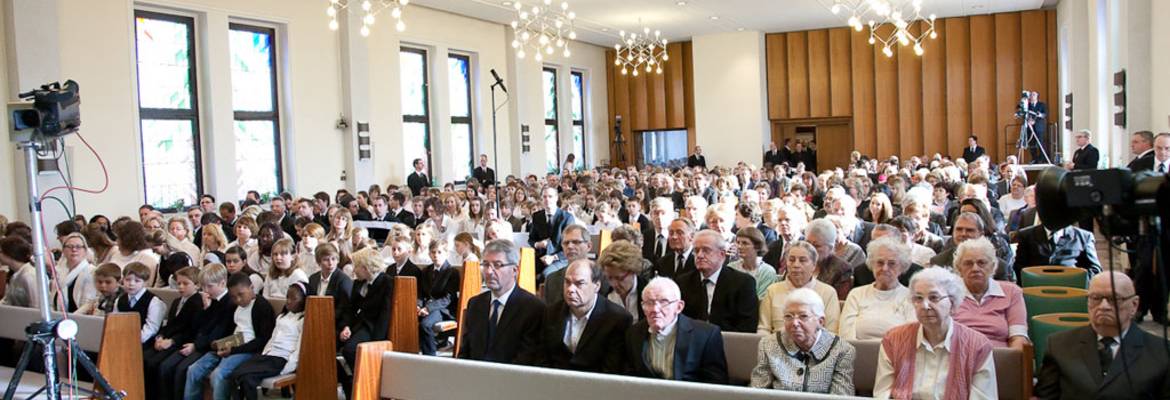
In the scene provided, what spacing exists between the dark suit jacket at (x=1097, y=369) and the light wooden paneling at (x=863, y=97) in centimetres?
1896

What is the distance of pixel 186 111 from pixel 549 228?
6318mm

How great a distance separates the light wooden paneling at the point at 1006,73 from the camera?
20.1 meters

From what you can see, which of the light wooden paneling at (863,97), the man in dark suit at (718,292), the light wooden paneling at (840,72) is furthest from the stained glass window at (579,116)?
the man in dark suit at (718,292)

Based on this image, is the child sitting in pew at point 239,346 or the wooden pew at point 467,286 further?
the wooden pew at point 467,286

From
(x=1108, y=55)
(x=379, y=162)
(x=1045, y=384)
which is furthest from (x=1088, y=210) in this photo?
(x=379, y=162)

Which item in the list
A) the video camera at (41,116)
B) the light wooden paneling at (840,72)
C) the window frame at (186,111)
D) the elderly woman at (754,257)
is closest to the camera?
the video camera at (41,116)

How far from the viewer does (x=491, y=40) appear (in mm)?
18531

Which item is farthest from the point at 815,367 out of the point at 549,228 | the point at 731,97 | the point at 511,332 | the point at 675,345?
the point at 731,97

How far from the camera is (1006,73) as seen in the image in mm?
20219

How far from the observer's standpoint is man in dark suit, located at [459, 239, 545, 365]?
4488mm

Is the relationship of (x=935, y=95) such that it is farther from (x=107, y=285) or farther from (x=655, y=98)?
(x=107, y=285)

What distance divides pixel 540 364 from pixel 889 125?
18.7m

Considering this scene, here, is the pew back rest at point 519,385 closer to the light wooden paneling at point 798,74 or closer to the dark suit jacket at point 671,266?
the dark suit jacket at point 671,266

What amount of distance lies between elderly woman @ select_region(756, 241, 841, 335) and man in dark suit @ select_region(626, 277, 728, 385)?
80cm
